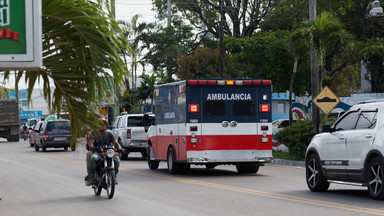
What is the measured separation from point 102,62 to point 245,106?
1066 cm

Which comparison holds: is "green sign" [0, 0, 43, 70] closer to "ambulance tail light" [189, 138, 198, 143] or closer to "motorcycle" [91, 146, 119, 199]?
"motorcycle" [91, 146, 119, 199]

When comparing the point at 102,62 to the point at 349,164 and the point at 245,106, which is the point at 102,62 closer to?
the point at 349,164

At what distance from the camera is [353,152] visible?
45.2 feet

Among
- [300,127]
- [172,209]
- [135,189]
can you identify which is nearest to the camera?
[172,209]

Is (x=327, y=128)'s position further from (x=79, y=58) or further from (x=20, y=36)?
(x=20, y=36)

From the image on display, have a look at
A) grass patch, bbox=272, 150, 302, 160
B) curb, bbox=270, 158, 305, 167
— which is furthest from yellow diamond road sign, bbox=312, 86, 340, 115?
grass patch, bbox=272, 150, 302, 160

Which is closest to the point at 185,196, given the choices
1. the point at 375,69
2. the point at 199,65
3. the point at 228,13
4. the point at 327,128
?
the point at 327,128

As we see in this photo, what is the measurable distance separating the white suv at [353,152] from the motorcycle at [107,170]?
419 centimetres

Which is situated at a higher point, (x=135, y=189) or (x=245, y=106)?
(x=245, y=106)

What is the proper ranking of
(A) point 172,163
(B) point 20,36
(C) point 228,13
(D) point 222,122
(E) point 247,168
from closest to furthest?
(B) point 20,36, (D) point 222,122, (A) point 172,163, (E) point 247,168, (C) point 228,13

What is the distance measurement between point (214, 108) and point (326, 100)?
672 cm

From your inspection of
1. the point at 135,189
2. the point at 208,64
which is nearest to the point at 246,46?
the point at 208,64

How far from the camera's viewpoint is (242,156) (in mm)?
20062

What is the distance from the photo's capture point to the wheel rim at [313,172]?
15279mm
